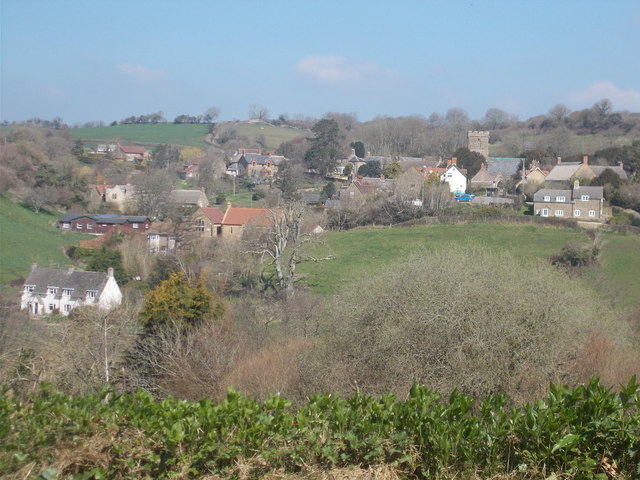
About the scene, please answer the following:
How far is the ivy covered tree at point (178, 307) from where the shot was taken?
18594 mm

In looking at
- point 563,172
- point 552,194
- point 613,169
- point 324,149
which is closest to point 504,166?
point 563,172

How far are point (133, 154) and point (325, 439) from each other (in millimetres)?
82212

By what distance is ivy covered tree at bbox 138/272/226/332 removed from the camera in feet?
61.0

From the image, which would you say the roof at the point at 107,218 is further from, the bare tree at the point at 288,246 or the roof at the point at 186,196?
the bare tree at the point at 288,246

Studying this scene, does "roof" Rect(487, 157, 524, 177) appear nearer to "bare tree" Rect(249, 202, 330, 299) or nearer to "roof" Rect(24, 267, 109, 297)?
"bare tree" Rect(249, 202, 330, 299)

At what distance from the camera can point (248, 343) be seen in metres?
17.9

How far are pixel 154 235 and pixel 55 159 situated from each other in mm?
25952

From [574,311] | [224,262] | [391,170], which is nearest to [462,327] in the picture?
[574,311]

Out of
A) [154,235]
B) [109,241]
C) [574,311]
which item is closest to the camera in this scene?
[574,311]

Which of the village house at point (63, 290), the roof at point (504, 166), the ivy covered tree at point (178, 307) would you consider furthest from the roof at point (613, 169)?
the ivy covered tree at point (178, 307)

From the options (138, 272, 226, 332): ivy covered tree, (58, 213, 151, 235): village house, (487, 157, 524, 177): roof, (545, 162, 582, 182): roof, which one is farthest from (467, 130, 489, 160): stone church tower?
(138, 272, 226, 332): ivy covered tree

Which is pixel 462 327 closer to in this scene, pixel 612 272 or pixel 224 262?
pixel 612 272

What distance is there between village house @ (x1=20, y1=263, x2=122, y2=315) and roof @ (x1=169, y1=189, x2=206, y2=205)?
21409mm

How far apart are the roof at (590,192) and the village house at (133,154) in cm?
5435
